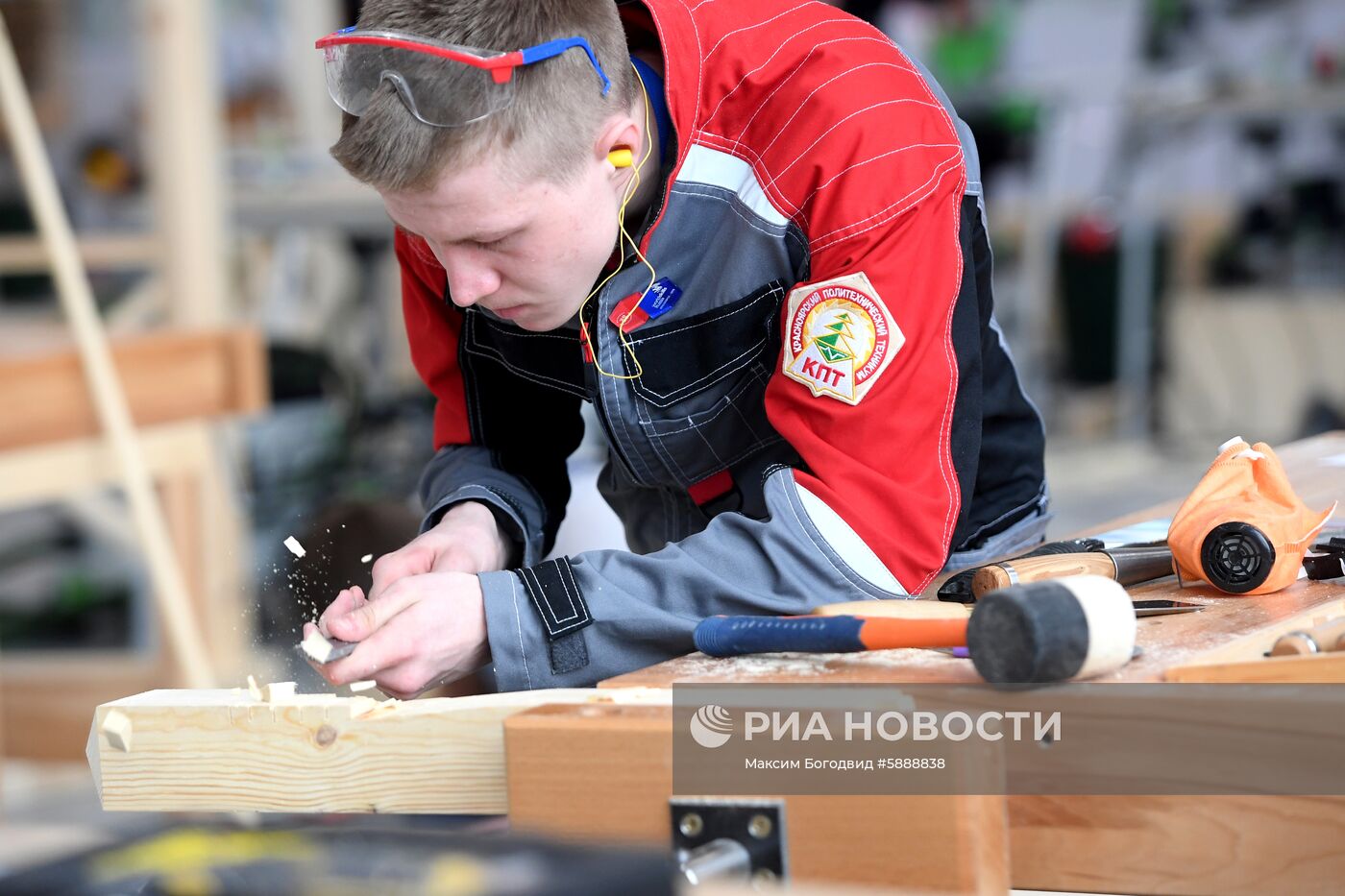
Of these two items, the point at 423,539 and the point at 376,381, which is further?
the point at 376,381

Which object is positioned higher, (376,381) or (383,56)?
(383,56)

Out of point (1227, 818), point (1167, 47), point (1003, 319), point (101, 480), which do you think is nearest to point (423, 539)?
point (1227, 818)

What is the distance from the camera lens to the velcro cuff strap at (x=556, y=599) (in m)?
1.22

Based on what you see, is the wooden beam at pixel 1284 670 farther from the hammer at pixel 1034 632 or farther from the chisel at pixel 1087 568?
the chisel at pixel 1087 568

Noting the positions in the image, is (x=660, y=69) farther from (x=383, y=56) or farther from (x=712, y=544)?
(x=712, y=544)

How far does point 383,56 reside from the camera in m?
1.20

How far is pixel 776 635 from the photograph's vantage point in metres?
1.04

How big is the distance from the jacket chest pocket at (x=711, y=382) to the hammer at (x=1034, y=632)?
0.51 metres

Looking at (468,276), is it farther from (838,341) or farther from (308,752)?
(308,752)

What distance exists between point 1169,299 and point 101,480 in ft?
16.0

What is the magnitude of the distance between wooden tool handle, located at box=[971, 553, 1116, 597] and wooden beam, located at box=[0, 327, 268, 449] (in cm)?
212

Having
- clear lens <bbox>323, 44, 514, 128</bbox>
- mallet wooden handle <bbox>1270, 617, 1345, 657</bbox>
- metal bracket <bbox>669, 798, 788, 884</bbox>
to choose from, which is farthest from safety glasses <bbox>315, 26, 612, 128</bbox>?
mallet wooden handle <bbox>1270, 617, 1345, 657</bbox>

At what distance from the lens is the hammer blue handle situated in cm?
101

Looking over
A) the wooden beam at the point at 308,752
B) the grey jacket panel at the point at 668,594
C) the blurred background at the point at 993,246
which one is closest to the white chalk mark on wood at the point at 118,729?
the wooden beam at the point at 308,752
